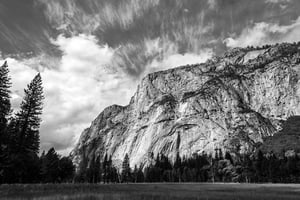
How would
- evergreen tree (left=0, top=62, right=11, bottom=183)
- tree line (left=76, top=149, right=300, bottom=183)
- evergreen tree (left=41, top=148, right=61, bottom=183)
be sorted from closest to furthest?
evergreen tree (left=0, top=62, right=11, bottom=183)
evergreen tree (left=41, top=148, right=61, bottom=183)
tree line (left=76, top=149, right=300, bottom=183)

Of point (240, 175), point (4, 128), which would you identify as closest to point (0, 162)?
point (4, 128)

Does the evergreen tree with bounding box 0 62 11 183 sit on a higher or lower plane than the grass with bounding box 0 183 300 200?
higher

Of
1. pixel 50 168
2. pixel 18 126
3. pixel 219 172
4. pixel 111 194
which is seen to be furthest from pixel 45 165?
pixel 219 172

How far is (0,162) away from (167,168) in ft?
531

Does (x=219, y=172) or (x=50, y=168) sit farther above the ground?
(x=219, y=172)

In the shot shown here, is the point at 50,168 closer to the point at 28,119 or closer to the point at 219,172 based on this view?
the point at 28,119

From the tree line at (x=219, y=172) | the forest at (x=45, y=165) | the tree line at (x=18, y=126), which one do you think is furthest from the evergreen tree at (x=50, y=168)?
the tree line at (x=219, y=172)

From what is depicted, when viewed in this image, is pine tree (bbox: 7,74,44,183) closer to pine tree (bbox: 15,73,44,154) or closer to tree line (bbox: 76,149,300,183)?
pine tree (bbox: 15,73,44,154)

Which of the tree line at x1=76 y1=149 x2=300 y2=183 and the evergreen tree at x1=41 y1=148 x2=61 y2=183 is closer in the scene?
the evergreen tree at x1=41 y1=148 x2=61 y2=183

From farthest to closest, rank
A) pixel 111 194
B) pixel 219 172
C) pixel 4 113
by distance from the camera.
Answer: pixel 219 172, pixel 4 113, pixel 111 194

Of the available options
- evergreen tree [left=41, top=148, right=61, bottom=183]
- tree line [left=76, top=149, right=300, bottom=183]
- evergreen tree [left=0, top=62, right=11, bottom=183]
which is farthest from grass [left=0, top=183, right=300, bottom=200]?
tree line [left=76, top=149, right=300, bottom=183]

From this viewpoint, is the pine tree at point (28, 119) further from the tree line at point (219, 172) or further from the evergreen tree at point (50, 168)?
the tree line at point (219, 172)

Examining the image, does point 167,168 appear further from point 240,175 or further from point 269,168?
point 269,168

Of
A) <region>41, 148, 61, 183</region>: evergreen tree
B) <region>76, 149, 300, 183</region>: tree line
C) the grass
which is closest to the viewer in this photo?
the grass
